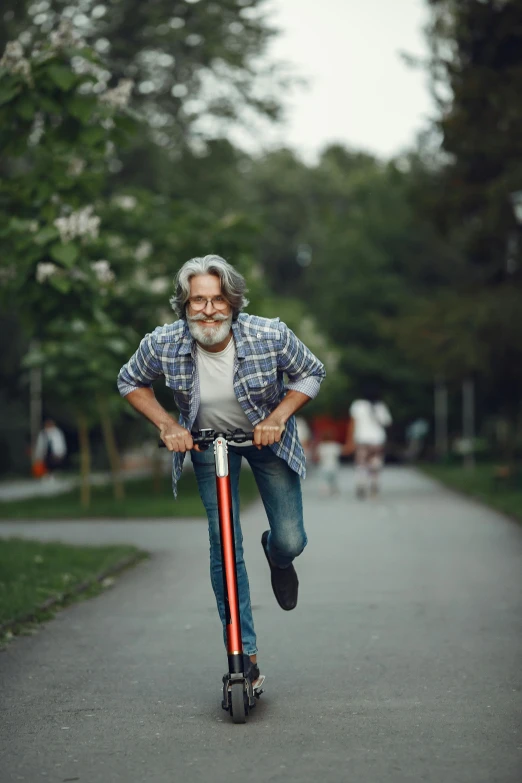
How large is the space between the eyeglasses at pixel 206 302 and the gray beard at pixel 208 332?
0.05m

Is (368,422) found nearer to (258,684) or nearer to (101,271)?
(101,271)

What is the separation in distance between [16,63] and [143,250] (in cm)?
1152

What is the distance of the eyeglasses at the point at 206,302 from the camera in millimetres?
5422

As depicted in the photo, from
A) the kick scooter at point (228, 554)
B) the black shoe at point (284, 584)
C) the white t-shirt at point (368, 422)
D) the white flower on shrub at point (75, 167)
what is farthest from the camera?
the white t-shirt at point (368, 422)

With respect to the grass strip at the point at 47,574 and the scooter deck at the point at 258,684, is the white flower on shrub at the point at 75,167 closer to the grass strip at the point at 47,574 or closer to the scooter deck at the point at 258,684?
the grass strip at the point at 47,574

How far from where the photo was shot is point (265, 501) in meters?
5.92

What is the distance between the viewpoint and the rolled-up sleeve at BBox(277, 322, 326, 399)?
5543 mm

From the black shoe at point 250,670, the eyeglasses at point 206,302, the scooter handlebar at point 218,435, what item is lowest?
the black shoe at point 250,670

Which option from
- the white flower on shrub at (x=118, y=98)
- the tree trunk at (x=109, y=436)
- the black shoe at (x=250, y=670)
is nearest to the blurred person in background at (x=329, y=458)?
the tree trunk at (x=109, y=436)

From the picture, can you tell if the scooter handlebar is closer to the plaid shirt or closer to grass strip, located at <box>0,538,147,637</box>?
the plaid shirt

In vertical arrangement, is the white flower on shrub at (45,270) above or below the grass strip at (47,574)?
above

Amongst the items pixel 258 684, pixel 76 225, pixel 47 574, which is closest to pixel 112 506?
pixel 47 574

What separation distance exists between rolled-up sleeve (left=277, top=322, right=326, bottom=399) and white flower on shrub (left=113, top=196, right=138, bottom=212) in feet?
50.1

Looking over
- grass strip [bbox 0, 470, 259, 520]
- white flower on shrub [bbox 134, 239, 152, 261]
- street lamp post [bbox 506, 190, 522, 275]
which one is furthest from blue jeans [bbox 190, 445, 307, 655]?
white flower on shrub [bbox 134, 239, 152, 261]
